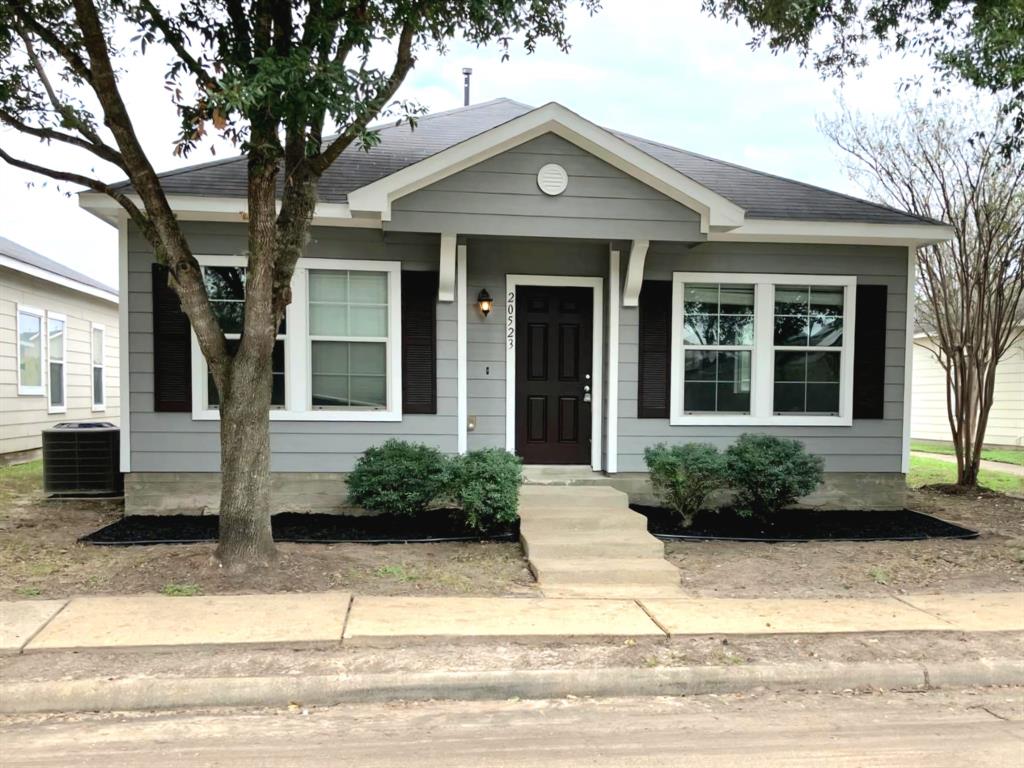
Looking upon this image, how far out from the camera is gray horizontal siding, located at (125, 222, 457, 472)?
7328mm

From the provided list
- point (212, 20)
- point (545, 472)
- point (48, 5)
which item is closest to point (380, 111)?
point (212, 20)

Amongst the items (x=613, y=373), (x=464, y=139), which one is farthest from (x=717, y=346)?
(x=464, y=139)

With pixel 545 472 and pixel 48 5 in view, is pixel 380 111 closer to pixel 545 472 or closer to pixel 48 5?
pixel 48 5

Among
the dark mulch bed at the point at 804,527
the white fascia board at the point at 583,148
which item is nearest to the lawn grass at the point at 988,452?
the dark mulch bed at the point at 804,527

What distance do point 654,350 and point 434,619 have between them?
4511 mm

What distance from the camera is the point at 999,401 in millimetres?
17266

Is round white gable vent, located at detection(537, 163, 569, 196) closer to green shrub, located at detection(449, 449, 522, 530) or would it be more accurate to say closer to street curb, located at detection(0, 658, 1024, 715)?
green shrub, located at detection(449, 449, 522, 530)

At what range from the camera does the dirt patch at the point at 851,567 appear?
17.9 feet

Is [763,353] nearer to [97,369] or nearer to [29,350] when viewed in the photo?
[29,350]

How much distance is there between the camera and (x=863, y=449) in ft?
26.9

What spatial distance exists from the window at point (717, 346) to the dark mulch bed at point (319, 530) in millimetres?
2896

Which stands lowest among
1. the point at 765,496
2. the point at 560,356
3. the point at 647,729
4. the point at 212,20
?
the point at 647,729

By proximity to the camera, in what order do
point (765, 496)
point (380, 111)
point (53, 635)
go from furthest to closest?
point (765, 496), point (380, 111), point (53, 635)

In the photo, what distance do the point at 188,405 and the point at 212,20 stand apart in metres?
3.86
